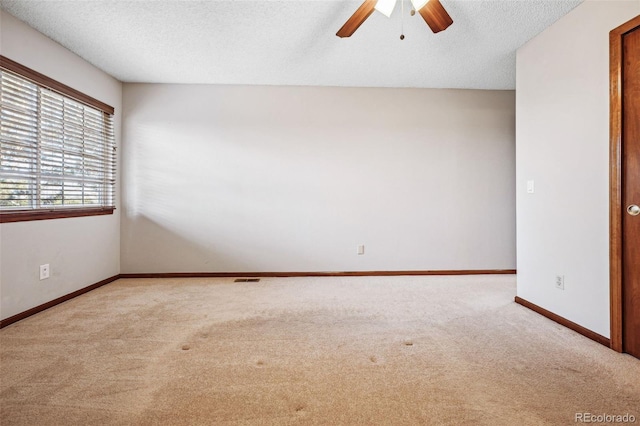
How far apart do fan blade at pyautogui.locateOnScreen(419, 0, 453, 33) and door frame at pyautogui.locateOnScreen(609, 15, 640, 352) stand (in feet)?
3.53

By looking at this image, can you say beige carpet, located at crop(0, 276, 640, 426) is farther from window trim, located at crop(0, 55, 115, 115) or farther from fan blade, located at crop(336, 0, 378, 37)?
fan blade, located at crop(336, 0, 378, 37)

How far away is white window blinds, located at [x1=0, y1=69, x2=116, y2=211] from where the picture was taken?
8.10ft

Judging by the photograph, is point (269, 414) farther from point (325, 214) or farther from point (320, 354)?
point (325, 214)

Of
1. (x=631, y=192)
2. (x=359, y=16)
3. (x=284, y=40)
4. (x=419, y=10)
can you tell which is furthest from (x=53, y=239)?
(x=631, y=192)

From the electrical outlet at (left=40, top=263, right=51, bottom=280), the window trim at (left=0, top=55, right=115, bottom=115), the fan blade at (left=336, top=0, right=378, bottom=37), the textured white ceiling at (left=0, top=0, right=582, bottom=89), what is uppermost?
the textured white ceiling at (left=0, top=0, right=582, bottom=89)

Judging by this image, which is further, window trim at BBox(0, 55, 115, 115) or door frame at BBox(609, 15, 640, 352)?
window trim at BBox(0, 55, 115, 115)

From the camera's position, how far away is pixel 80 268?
3.21m

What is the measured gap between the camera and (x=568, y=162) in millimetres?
2402

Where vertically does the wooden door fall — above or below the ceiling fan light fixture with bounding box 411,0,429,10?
below

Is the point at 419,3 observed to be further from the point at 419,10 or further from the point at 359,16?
the point at 359,16

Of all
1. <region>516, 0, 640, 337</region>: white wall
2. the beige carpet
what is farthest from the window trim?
<region>516, 0, 640, 337</region>: white wall

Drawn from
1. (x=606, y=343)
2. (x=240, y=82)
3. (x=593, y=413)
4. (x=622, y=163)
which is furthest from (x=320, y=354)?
(x=240, y=82)

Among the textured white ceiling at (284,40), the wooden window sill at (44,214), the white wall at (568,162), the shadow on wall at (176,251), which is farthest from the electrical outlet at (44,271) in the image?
the white wall at (568,162)

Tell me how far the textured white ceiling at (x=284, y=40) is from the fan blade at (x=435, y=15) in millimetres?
284
